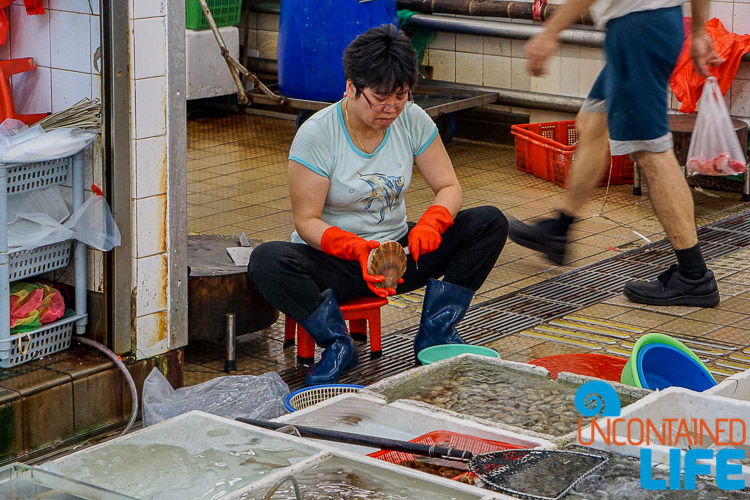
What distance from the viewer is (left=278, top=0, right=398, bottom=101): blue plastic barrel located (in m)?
8.05

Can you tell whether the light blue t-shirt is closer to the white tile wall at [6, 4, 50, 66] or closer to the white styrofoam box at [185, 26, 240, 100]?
the white tile wall at [6, 4, 50, 66]

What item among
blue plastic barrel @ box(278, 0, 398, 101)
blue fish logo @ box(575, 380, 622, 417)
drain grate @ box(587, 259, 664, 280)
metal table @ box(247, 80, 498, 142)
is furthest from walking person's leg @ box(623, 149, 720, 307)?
blue plastic barrel @ box(278, 0, 398, 101)

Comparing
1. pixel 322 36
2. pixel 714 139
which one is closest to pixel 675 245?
pixel 714 139

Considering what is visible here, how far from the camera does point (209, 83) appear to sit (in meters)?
9.69

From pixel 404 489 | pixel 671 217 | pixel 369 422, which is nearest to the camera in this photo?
pixel 404 489

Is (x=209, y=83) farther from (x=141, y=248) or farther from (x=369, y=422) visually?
(x=369, y=422)

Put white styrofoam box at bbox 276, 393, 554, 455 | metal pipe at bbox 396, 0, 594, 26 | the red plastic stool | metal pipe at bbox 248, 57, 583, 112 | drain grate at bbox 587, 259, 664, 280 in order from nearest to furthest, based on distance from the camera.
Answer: white styrofoam box at bbox 276, 393, 554, 455, the red plastic stool, drain grate at bbox 587, 259, 664, 280, metal pipe at bbox 396, 0, 594, 26, metal pipe at bbox 248, 57, 583, 112

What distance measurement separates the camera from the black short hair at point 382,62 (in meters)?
4.13

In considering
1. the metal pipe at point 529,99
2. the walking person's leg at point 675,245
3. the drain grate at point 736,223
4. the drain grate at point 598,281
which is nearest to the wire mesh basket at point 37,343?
the walking person's leg at point 675,245

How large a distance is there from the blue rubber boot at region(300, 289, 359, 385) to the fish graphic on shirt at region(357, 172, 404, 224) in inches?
15.8

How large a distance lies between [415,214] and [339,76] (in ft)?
5.80

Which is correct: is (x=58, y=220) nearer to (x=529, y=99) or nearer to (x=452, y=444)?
(x=452, y=444)

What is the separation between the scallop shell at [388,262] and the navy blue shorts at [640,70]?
114cm

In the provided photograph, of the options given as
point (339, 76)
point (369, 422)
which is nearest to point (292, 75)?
point (339, 76)
